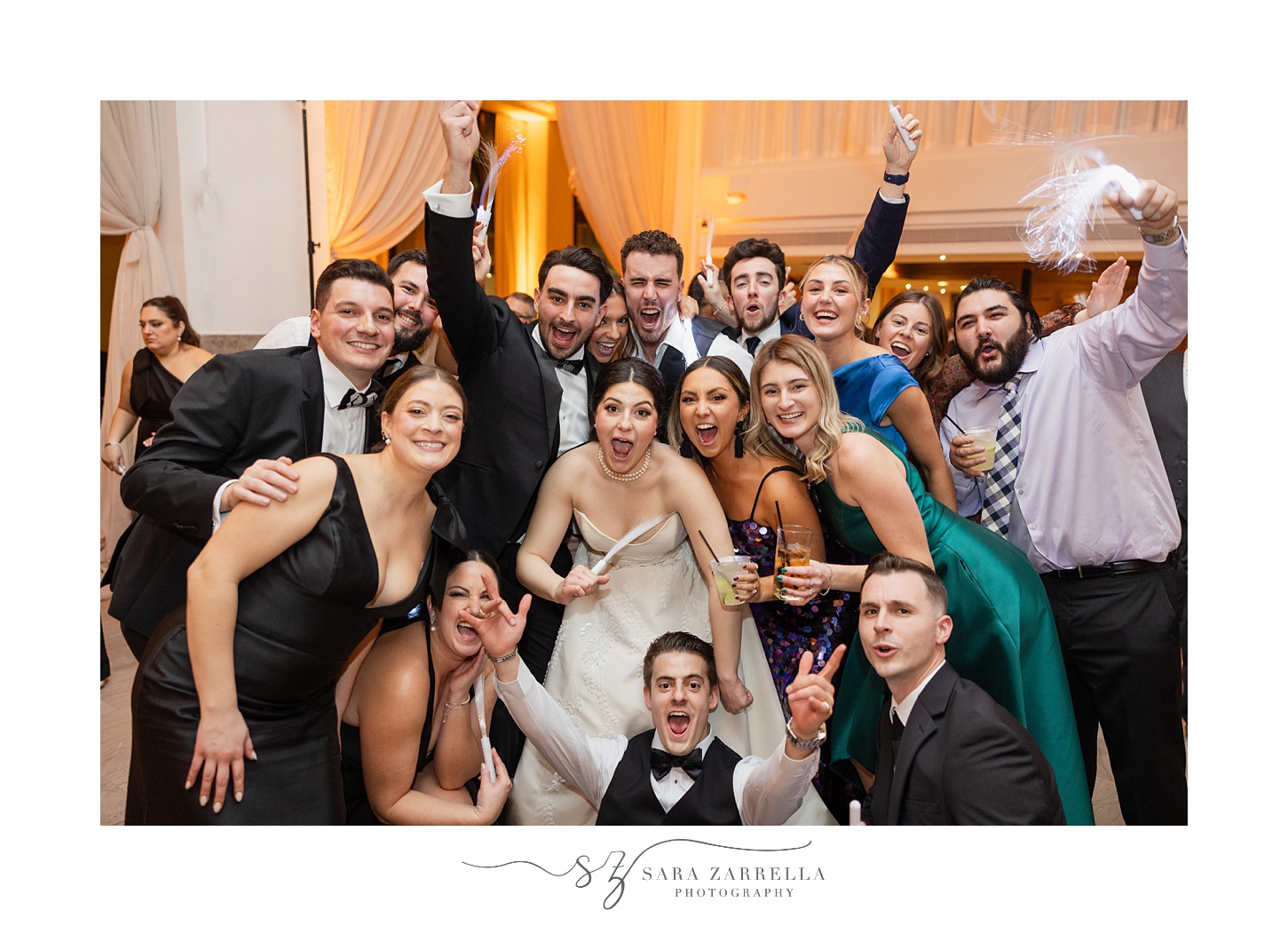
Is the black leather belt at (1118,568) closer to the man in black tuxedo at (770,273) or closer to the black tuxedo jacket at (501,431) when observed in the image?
the man in black tuxedo at (770,273)

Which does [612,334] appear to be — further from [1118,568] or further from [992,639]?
[1118,568]

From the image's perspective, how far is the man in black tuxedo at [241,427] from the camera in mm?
2273

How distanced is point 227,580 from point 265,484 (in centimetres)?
26

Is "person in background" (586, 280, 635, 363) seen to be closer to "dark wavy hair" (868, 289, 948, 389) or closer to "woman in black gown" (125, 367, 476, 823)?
"woman in black gown" (125, 367, 476, 823)

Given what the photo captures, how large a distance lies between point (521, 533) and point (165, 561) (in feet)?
3.56

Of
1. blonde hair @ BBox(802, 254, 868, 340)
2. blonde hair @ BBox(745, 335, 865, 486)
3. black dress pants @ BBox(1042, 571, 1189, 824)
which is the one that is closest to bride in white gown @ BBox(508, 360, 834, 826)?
blonde hair @ BBox(745, 335, 865, 486)

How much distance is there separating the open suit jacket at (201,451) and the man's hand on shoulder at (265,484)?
121mm

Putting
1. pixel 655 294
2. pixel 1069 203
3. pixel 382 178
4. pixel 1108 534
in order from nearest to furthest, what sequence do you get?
pixel 1069 203
pixel 1108 534
pixel 655 294
pixel 382 178

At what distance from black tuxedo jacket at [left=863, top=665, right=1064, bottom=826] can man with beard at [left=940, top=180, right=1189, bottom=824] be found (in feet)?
2.23

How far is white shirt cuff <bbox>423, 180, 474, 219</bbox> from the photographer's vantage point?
2342mm

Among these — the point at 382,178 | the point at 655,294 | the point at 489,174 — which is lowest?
the point at 655,294

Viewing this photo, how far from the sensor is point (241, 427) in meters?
2.39

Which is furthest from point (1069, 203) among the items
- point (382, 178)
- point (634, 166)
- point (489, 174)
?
point (382, 178)

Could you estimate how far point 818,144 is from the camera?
137 inches
